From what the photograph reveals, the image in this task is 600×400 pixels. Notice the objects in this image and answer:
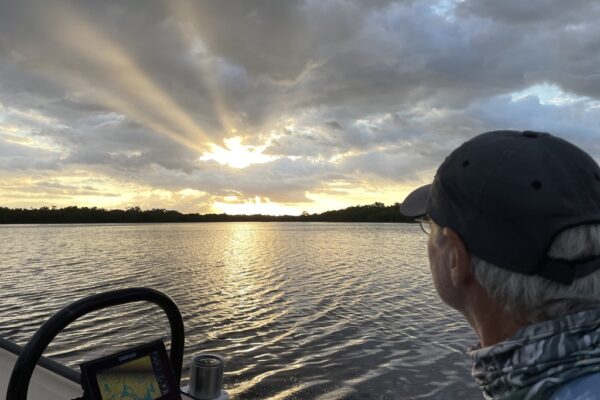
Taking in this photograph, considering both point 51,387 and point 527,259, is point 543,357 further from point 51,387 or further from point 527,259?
point 51,387

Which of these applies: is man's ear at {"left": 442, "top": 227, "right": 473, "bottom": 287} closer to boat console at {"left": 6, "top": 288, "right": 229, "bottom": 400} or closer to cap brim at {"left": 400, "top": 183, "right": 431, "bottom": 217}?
cap brim at {"left": 400, "top": 183, "right": 431, "bottom": 217}

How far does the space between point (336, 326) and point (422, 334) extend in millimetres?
1958

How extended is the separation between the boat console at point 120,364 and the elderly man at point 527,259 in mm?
1273

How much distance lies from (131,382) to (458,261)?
1425mm

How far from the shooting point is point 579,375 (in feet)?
3.30

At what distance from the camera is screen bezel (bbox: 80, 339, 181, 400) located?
175 cm

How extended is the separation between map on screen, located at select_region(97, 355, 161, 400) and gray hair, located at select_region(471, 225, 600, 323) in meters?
1.48

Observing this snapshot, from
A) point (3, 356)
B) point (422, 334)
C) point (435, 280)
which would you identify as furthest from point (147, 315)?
point (435, 280)

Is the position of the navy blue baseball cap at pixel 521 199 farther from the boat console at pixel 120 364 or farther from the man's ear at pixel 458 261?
the boat console at pixel 120 364

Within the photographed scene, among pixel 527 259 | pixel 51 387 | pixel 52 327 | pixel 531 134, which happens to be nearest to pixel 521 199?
pixel 527 259

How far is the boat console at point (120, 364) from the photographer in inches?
62.9

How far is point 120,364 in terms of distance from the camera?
1.87 metres

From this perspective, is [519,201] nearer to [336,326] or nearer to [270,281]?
[336,326]

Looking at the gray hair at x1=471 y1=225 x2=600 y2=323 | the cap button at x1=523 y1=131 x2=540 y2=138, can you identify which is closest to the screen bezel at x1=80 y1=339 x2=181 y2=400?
the gray hair at x1=471 y1=225 x2=600 y2=323
